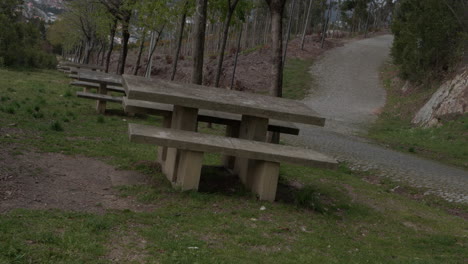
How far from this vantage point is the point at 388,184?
9250 mm

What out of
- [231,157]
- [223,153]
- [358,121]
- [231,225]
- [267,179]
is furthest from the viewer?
[358,121]

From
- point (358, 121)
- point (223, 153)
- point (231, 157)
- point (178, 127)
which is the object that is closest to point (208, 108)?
point (223, 153)

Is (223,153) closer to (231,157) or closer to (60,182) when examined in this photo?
(60,182)

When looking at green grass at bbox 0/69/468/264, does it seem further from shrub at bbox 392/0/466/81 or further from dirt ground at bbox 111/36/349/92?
dirt ground at bbox 111/36/349/92

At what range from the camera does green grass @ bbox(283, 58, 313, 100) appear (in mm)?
28653

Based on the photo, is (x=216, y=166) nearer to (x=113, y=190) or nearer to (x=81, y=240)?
(x=113, y=190)

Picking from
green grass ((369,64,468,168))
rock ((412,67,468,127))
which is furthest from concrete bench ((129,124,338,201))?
rock ((412,67,468,127))

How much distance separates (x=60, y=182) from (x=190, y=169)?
1550 millimetres

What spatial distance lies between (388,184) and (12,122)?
7140 millimetres

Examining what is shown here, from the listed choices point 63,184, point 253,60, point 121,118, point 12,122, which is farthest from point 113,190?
point 253,60

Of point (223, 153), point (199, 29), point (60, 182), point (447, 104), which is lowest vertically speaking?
point (60, 182)

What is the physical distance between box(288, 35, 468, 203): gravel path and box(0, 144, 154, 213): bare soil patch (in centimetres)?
586

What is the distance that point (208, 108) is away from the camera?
592 centimetres

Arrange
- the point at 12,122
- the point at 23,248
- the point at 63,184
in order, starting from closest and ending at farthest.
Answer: the point at 23,248, the point at 63,184, the point at 12,122
